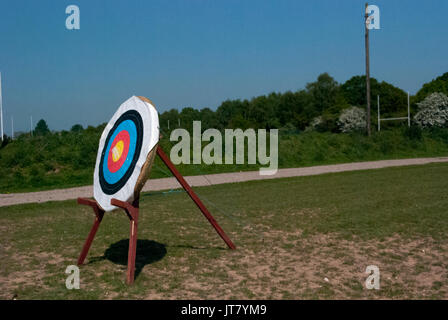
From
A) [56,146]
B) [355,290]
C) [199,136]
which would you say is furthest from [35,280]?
[199,136]

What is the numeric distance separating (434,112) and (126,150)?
4601 cm

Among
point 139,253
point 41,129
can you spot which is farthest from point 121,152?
point 41,129

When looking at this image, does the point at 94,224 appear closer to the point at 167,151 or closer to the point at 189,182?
the point at 189,182

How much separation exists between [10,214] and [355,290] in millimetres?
9863

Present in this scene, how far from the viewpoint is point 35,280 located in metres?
5.97

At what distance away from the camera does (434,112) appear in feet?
148

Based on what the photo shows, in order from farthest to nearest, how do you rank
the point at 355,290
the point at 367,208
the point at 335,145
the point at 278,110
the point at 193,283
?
the point at 278,110 < the point at 335,145 < the point at 367,208 < the point at 193,283 < the point at 355,290

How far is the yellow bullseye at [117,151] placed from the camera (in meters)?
6.53

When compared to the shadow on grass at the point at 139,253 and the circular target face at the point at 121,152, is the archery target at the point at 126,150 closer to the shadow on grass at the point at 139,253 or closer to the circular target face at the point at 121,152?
the circular target face at the point at 121,152

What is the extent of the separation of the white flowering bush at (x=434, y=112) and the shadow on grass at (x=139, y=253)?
142 feet

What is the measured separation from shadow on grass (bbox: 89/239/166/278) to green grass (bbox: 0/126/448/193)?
4.60 metres
